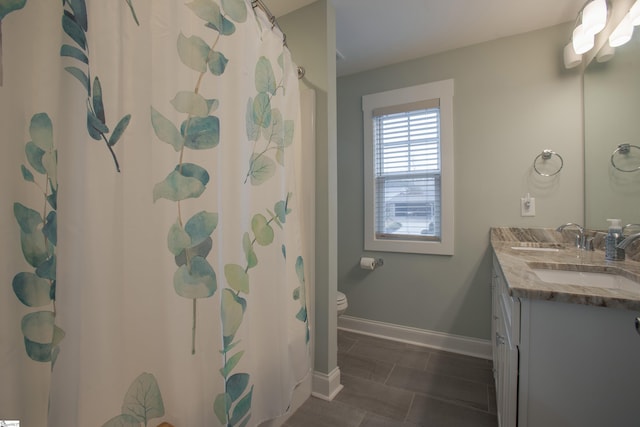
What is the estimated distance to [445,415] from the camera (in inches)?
56.7

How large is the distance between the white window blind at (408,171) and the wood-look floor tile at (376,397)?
1.13 metres

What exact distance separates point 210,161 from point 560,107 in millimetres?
2263

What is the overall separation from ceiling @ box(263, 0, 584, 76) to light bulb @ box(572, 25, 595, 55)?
232 mm

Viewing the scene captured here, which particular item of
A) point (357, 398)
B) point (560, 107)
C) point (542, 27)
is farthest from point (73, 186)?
point (542, 27)

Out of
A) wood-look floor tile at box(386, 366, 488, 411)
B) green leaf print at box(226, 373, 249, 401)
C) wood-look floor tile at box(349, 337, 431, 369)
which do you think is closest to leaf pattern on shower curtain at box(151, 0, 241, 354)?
green leaf print at box(226, 373, 249, 401)

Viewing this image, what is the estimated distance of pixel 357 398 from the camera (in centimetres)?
157

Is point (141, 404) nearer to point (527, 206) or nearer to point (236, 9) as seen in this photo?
point (236, 9)

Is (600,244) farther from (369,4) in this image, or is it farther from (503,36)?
(369,4)

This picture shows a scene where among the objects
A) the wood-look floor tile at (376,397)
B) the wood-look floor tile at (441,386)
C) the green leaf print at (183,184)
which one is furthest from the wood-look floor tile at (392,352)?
the green leaf print at (183,184)

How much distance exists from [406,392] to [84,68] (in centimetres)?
203

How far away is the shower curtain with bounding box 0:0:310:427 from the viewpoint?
54 cm

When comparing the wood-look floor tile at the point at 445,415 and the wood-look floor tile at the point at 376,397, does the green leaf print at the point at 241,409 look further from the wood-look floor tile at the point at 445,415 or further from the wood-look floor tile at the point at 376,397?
the wood-look floor tile at the point at 445,415

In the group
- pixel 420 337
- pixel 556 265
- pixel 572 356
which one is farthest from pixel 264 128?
pixel 420 337

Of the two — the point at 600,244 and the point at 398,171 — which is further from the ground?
the point at 398,171
